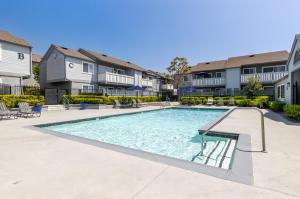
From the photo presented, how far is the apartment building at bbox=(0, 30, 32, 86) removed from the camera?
1645 cm

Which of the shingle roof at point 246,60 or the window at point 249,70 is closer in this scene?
the shingle roof at point 246,60

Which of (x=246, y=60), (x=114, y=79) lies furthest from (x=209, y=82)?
(x=114, y=79)

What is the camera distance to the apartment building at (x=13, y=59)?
1645 cm

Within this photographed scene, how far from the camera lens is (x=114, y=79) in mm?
25625

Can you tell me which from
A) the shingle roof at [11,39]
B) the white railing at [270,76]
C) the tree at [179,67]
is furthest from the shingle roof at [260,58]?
the shingle roof at [11,39]

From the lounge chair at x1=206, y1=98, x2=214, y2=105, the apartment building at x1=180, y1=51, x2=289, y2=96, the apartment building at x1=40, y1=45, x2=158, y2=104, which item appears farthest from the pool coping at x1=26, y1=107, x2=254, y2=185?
the apartment building at x1=180, y1=51, x2=289, y2=96

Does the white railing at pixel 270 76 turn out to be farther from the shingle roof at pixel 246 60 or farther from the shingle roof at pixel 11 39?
the shingle roof at pixel 11 39

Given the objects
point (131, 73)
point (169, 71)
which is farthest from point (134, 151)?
point (169, 71)

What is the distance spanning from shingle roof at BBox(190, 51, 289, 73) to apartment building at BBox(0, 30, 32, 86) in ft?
85.0

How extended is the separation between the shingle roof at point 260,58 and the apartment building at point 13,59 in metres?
28.2

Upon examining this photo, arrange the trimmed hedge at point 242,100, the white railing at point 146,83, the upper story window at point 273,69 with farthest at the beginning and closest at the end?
the white railing at point 146,83
the upper story window at point 273,69
the trimmed hedge at point 242,100

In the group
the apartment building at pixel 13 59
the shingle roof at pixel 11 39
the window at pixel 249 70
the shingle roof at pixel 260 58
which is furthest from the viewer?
the window at pixel 249 70

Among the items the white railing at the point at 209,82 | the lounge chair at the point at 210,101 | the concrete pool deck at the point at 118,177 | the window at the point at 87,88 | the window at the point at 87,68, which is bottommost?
the concrete pool deck at the point at 118,177

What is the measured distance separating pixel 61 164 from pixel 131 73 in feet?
91.2
